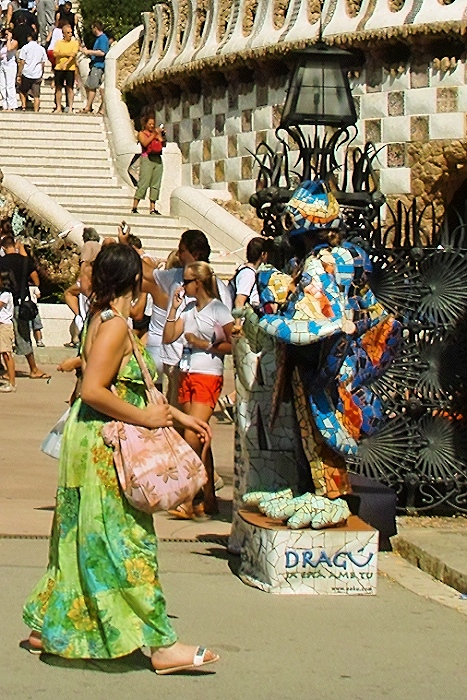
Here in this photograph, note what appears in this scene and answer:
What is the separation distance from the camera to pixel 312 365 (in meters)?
7.64

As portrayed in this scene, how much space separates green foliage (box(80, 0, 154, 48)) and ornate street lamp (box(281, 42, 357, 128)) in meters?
22.3

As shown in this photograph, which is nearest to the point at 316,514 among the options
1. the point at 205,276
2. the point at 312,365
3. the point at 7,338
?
the point at 312,365

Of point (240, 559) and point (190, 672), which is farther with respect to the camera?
point (240, 559)

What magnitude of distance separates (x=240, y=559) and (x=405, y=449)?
67.5 inches

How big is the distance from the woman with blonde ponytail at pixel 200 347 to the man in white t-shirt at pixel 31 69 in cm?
1879

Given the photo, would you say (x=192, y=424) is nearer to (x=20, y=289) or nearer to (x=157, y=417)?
(x=157, y=417)

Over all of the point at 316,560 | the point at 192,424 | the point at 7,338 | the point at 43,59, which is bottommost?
the point at 7,338

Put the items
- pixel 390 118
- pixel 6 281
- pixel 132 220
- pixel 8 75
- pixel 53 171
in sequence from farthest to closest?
pixel 8 75 < pixel 53 171 < pixel 132 220 < pixel 390 118 < pixel 6 281

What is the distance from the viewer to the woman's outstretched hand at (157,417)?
608cm

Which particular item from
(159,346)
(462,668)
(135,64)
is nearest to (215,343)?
(159,346)

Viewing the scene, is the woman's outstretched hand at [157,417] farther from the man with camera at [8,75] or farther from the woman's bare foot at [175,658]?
the man with camera at [8,75]

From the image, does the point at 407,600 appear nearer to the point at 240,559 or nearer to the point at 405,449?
the point at 240,559

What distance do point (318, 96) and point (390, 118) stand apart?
13.1 m

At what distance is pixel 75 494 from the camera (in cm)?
613
